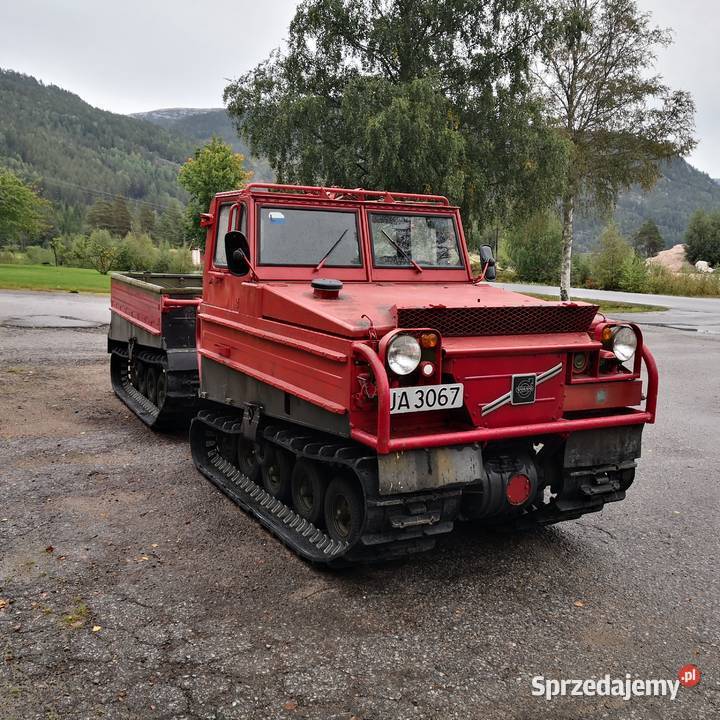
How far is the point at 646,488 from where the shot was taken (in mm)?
6660

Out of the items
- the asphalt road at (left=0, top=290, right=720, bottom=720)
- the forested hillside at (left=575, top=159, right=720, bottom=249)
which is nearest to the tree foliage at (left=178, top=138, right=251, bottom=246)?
the asphalt road at (left=0, top=290, right=720, bottom=720)

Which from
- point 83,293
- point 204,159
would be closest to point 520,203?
point 83,293

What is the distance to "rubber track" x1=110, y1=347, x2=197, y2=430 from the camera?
26.2ft

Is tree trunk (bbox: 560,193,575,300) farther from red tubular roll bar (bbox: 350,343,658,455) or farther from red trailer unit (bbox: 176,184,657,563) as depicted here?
red tubular roll bar (bbox: 350,343,658,455)

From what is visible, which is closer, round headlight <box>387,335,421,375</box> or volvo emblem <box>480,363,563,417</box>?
round headlight <box>387,335,421,375</box>

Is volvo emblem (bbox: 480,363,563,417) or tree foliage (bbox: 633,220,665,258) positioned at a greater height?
tree foliage (bbox: 633,220,665,258)

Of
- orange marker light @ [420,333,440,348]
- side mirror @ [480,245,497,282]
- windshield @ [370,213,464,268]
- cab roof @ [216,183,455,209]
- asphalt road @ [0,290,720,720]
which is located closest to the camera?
asphalt road @ [0,290,720,720]

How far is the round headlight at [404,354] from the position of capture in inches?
166

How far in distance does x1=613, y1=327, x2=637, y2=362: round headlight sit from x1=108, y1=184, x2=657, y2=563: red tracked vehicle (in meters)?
0.01

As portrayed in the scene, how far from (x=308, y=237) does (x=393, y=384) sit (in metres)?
2.05

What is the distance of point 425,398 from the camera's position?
14.1 feet

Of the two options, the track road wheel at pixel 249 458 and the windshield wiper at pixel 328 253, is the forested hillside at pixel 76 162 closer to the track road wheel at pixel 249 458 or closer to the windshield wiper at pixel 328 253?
the track road wheel at pixel 249 458

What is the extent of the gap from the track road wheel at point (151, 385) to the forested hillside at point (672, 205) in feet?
501

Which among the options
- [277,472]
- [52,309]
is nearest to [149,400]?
[277,472]
